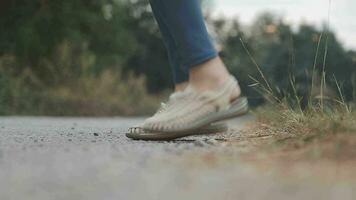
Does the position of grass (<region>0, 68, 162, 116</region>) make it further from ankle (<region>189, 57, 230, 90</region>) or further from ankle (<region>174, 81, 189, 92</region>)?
ankle (<region>189, 57, 230, 90</region>)

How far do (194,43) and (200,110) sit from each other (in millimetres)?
240

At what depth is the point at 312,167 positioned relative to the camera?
1549 millimetres

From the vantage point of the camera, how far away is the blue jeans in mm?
2436

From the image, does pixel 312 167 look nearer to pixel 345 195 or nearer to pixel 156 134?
pixel 345 195

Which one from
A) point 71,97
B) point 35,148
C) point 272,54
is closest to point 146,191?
point 35,148

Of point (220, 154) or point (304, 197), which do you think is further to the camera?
point (220, 154)

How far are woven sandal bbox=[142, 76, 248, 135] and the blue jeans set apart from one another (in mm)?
118

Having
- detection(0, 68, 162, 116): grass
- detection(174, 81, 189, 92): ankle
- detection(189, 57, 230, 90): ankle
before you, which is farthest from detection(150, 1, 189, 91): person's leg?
detection(0, 68, 162, 116): grass

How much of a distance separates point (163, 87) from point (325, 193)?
961 inches


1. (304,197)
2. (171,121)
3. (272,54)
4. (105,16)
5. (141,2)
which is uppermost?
(141,2)

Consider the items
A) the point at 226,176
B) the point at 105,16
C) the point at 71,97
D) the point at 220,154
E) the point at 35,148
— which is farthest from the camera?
the point at 105,16

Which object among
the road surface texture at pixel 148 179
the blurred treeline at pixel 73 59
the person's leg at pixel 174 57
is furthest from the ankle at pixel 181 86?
the blurred treeline at pixel 73 59

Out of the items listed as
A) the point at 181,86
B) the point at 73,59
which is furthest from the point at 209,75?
the point at 73,59

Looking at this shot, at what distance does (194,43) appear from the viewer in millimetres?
2445
